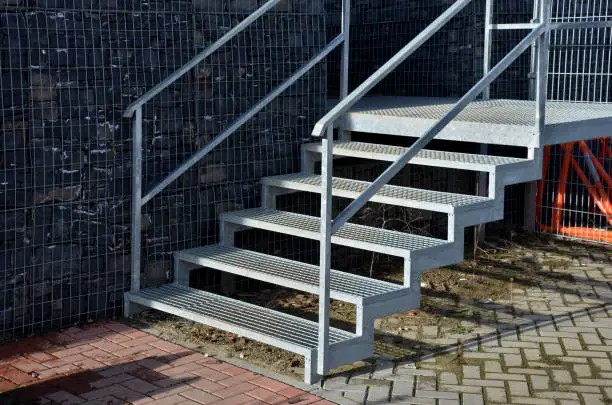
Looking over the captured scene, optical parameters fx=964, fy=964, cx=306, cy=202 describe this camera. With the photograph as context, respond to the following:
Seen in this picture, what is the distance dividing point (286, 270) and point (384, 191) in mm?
935

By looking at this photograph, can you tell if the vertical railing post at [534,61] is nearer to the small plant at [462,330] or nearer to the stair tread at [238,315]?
the small plant at [462,330]

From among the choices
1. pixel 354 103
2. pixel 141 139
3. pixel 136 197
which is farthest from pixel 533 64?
pixel 136 197

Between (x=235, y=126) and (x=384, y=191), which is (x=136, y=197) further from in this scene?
(x=384, y=191)

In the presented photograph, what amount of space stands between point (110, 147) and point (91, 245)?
2.07 feet

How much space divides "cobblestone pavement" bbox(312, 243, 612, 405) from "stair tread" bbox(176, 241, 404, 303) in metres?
0.43

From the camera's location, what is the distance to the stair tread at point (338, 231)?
568 centimetres

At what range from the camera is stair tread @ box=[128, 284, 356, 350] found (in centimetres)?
529

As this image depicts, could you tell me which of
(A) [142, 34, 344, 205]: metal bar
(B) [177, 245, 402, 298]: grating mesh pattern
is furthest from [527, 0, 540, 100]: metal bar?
(B) [177, 245, 402, 298]: grating mesh pattern

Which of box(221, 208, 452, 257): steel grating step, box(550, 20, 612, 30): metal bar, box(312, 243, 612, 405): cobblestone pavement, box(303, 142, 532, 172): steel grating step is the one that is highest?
box(550, 20, 612, 30): metal bar

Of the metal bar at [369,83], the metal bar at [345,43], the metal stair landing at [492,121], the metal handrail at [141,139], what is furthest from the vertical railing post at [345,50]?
the metal bar at [369,83]

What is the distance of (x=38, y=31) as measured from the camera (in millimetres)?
5727

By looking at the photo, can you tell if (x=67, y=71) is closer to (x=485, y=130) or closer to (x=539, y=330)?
(x=485, y=130)

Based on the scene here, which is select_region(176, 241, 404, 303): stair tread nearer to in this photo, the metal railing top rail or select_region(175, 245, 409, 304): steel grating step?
select_region(175, 245, 409, 304): steel grating step

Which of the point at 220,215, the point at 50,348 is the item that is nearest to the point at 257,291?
the point at 220,215
